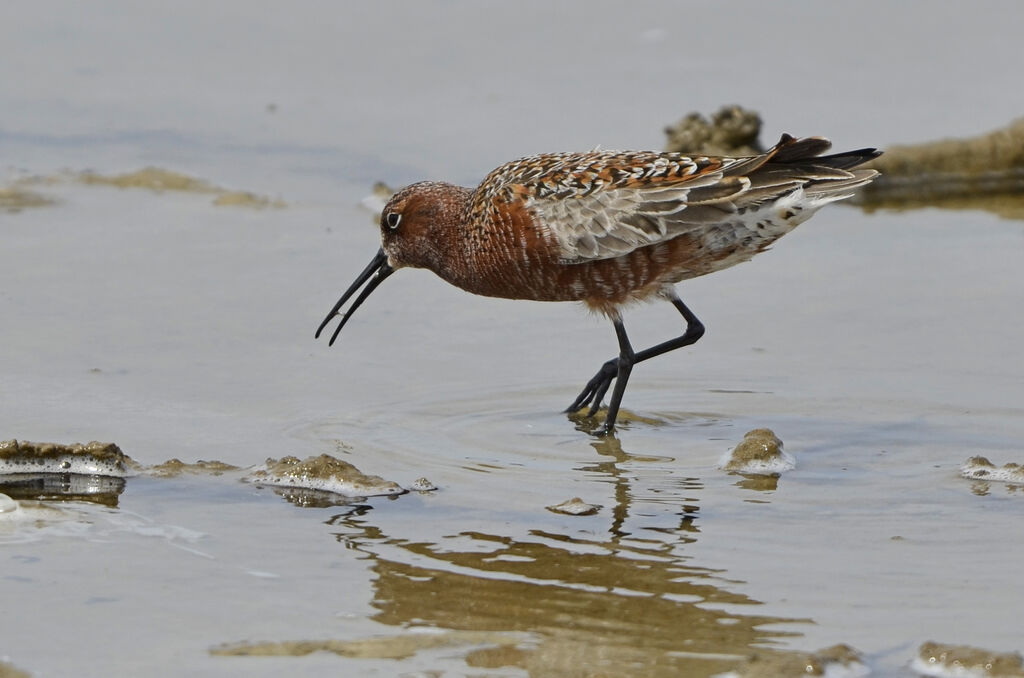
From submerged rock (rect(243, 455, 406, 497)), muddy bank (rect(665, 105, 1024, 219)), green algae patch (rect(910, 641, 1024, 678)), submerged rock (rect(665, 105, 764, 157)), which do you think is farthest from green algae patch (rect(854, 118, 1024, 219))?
green algae patch (rect(910, 641, 1024, 678))

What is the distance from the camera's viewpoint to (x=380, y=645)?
5.18 m

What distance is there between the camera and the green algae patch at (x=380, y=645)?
16.6 feet

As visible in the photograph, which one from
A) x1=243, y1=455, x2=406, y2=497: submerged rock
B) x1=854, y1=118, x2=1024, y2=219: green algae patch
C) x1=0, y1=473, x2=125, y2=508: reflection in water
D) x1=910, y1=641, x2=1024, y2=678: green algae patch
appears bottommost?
x1=910, y1=641, x2=1024, y2=678: green algae patch

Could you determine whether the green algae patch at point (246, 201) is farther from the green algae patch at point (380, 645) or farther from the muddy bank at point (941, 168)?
the green algae patch at point (380, 645)

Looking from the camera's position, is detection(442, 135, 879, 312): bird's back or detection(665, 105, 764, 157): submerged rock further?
detection(665, 105, 764, 157): submerged rock

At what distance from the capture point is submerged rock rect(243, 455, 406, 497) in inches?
265

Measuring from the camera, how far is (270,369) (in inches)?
337

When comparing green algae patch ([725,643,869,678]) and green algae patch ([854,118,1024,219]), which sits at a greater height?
green algae patch ([854,118,1024,219])

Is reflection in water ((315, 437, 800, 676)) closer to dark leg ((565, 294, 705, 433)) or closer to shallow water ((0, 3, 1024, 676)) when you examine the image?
shallow water ((0, 3, 1024, 676))

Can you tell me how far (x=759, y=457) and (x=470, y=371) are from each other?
2.02m

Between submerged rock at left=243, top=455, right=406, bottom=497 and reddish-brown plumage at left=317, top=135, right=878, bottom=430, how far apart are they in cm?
169

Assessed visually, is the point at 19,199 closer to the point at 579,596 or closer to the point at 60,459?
the point at 60,459

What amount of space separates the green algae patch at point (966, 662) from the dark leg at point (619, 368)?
3.19 metres

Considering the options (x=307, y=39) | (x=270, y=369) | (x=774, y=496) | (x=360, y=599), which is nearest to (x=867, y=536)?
(x=774, y=496)
